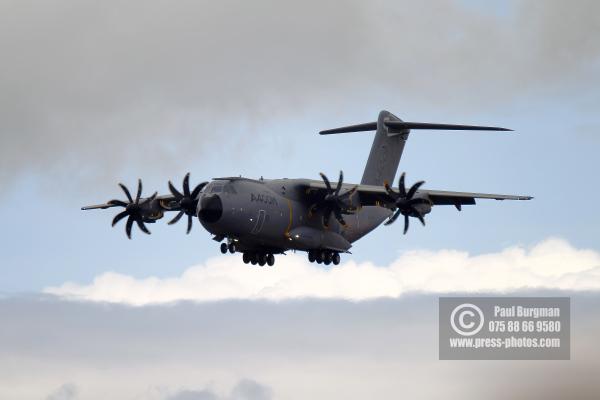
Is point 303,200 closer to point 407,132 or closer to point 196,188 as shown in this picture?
point 196,188

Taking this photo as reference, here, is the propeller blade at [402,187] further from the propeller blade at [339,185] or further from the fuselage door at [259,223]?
the fuselage door at [259,223]

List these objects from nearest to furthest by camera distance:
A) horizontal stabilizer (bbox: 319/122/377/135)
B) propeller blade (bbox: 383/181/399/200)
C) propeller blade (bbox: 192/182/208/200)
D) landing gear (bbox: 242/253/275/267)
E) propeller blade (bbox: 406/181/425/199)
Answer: propeller blade (bbox: 406/181/425/199) → propeller blade (bbox: 383/181/399/200) → propeller blade (bbox: 192/182/208/200) → landing gear (bbox: 242/253/275/267) → horizontal stabilizer (bbox: 319/122/377/135)

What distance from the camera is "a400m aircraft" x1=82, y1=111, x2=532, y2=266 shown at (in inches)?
1900

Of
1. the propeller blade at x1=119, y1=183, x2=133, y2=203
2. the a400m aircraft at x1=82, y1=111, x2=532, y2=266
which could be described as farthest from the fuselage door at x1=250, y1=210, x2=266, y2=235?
the propeller blade at x1=119, y1=183, x2=133, y2=203

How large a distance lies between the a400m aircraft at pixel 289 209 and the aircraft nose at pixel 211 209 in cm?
4

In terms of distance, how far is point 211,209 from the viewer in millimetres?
47406

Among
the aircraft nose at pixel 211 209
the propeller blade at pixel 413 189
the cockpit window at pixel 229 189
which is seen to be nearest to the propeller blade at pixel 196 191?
the cockpit window at pixel 229 189

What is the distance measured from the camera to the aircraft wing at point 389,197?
50531 millimetres

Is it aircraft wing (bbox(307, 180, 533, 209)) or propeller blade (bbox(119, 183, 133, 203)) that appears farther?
propeller blade (bbox(119, 183, 133, 203))

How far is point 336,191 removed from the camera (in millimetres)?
50719

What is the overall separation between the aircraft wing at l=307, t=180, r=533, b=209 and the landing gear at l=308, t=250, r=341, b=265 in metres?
2.77

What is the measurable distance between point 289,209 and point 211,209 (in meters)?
4.34

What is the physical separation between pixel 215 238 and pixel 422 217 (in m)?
8.80

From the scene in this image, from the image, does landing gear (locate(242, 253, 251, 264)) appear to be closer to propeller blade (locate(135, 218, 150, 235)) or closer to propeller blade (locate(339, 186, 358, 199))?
propeller blade (locate(135, 218, 150, 235))
